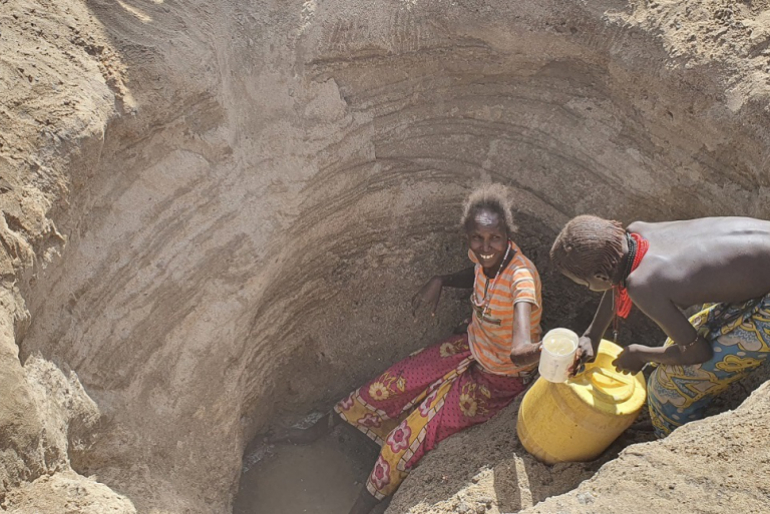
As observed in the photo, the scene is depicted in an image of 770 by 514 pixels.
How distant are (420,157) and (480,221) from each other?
69 cm

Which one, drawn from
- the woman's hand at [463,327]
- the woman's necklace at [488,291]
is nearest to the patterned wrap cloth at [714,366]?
the woman's necklace at [488,291]

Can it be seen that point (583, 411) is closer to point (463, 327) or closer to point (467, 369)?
point (467, 369)

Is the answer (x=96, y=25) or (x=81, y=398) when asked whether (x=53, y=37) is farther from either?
(x=81, y=398)

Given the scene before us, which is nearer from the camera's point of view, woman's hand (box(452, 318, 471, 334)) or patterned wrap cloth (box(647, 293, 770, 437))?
patterned wrap cloth (box(647, 293, 770, 437))

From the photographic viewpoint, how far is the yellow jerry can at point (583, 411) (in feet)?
7.95

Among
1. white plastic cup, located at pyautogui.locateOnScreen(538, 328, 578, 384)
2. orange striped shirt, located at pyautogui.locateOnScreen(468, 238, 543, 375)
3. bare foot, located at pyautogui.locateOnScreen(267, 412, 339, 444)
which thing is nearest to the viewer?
white plastic cup, located at pyautogui.locateOnScreen(538, 328, 578, 384)

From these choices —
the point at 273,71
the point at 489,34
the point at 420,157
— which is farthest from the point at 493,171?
the point at 273,71

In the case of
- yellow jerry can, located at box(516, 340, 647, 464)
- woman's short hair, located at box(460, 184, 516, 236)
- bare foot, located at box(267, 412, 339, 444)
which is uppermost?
woman's short hair, located at box(460, 184, 516, 236)

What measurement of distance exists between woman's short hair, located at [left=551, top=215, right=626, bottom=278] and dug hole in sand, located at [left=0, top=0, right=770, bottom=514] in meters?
0.50

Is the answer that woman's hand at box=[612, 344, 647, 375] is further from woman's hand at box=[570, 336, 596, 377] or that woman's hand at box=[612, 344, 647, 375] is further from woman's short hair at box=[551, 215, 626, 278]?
woman's short hair at box=[551, 215, 626, 278]

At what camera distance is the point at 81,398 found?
2.52m

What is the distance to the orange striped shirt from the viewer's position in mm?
2791

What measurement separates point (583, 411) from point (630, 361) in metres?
0.22

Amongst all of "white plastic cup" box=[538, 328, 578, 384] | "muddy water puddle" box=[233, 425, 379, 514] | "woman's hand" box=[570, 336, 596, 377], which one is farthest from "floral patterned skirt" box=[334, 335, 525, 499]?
"white plastic cup" box=[538, 328, 578, 384]
